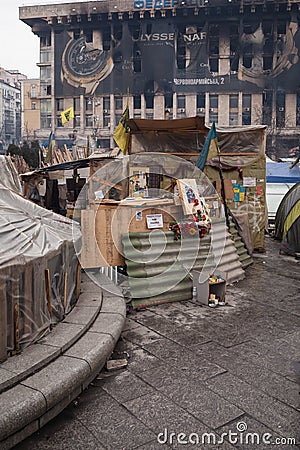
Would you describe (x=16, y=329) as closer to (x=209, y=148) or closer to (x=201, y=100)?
(x=209, y=148)

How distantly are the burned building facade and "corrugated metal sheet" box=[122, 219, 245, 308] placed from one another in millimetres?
50658

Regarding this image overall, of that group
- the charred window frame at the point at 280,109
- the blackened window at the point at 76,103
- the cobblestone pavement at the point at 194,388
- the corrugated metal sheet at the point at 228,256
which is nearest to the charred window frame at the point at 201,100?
the charred window frame at the point at 280,109

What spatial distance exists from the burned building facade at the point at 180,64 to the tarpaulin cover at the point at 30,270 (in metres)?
52.5

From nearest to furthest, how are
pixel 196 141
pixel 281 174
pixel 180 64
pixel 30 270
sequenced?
pixel 30 270
pixel 196 141
pixel 281 174
pixel 180 64

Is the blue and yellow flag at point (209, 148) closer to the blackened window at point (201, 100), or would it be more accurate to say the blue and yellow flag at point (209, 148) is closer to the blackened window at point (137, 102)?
the blackened window at point (201, 100)

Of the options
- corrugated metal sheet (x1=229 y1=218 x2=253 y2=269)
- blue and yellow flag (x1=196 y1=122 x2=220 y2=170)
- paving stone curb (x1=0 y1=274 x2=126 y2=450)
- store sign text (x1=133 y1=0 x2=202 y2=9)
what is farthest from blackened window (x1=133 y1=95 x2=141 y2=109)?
paving stone curb (x1=0 y1=274 x2=126 y2=450)

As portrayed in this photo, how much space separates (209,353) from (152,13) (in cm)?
6459

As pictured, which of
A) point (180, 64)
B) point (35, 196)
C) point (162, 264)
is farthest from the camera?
point (180, 64)

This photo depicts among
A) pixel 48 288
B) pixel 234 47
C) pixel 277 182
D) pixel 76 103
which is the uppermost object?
pixel 234 47

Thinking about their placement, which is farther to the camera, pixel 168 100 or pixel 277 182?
pixel 168 100

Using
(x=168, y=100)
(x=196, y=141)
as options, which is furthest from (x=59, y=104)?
(x=196, y=141)

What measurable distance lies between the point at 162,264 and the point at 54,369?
3.82 meters

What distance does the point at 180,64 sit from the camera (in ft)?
202

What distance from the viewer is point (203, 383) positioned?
494cm
